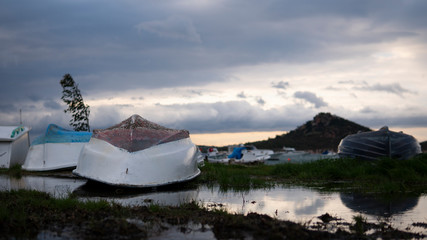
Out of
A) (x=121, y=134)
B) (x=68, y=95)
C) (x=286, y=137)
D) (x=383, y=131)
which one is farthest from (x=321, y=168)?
(x=286, y=137)

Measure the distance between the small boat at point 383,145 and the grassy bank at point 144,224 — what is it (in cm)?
1275

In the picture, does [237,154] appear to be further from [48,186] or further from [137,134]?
[137,134]

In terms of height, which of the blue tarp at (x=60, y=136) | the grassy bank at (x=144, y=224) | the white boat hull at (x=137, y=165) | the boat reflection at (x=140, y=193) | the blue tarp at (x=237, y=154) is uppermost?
the blue tarp at (x=60, y=136)

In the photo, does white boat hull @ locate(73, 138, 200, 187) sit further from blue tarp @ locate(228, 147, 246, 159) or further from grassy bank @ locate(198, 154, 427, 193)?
blue tarp @ locate(228, 147, 246, 159)

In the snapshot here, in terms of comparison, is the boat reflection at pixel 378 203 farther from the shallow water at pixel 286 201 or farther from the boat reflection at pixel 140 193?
the boat reflection at pixel 140 193

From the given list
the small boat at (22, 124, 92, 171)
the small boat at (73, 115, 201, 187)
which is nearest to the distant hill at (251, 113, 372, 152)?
the small boat at (22, 124, 92, 171)

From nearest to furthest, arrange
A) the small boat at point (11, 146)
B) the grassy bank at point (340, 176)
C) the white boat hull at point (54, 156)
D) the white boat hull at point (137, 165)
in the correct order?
the white boat hull at point (137, 165) → the grassy bank at point (340, 176) → the white boat hull at point (54, 156) → the small boat at point (11, 146)

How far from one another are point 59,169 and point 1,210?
48.9 ft

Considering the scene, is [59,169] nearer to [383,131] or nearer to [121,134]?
[121,134]

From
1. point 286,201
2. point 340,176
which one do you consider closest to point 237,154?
point 340,176

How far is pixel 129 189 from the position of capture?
13.0 meters

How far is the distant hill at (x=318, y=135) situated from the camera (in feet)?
201

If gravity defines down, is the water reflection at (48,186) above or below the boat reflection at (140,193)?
below

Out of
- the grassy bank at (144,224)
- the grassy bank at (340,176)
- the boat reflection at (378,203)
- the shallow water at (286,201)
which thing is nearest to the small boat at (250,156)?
the grassy bank at (340,176)
